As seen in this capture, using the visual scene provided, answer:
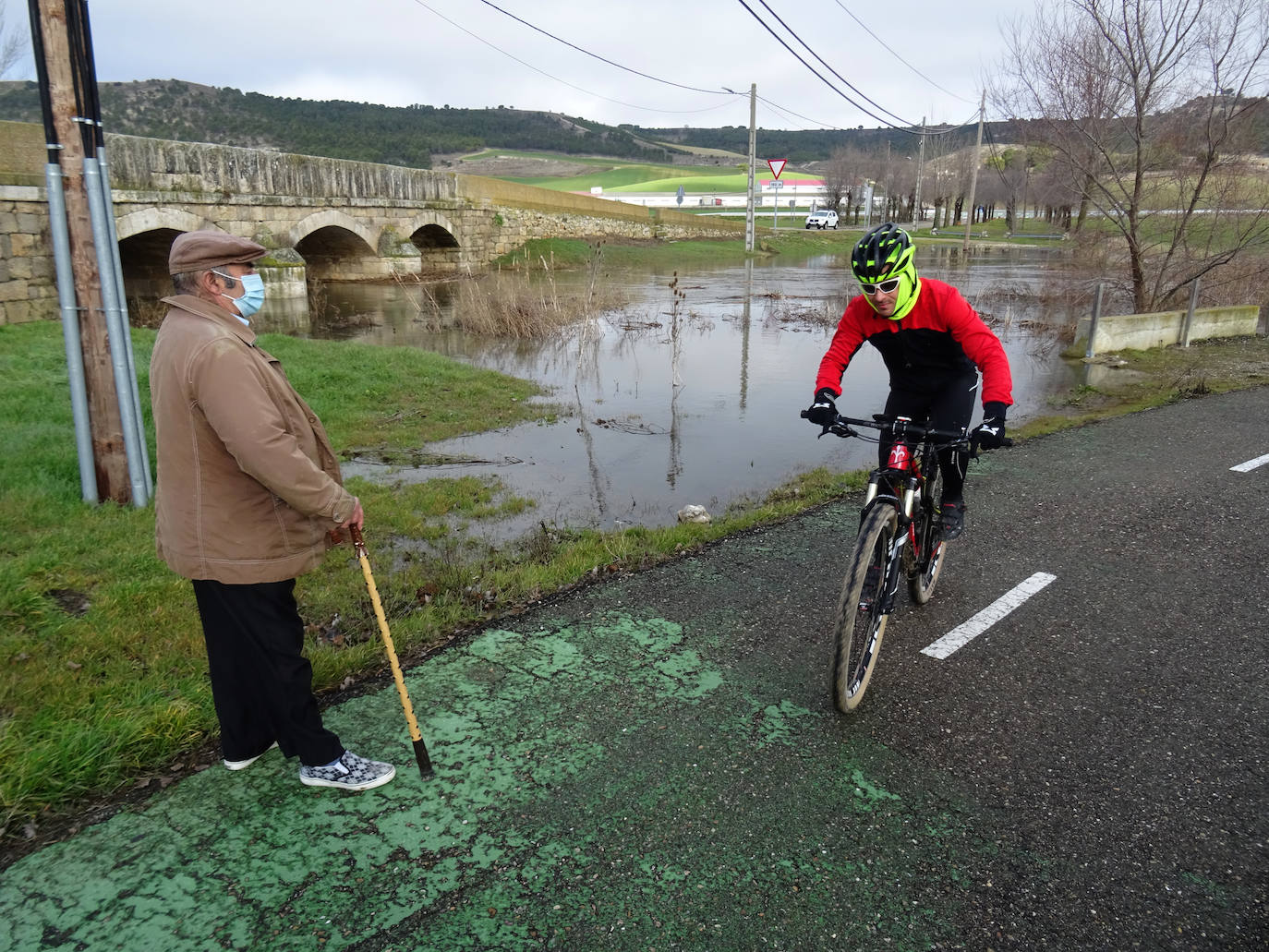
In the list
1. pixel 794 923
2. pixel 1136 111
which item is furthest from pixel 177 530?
pixel 1136 111

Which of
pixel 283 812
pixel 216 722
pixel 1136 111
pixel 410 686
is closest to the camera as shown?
pixel 283 812

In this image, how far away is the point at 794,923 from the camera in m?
2.63

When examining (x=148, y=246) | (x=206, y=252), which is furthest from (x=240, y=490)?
(x=148, y=246)

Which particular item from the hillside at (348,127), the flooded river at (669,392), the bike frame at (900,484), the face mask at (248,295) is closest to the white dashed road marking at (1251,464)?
the flooded river at (669,392)

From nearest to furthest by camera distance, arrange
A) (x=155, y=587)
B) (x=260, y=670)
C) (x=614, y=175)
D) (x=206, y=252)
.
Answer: (x=206, y=252)
(x=260, y=670)
(x=155, y=587)
(x=614, y=175)

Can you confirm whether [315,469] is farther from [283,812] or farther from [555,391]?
[555,391]

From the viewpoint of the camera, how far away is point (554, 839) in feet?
9.79

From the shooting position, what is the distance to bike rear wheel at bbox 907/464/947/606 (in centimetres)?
463

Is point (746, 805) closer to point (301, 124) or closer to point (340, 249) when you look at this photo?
point (340, 249)

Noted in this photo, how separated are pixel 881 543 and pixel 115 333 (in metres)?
5.41

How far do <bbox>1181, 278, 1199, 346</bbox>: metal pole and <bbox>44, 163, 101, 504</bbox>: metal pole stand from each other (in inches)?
651

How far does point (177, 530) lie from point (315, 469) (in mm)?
533

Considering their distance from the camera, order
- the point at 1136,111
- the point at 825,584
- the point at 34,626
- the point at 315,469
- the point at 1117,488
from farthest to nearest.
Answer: the point at 1136,111, the point at 1117,488, the point at 825,584, the point at 34,626, the point at 315,469

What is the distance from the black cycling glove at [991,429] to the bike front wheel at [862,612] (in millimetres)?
562
